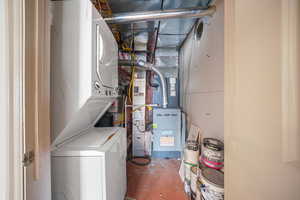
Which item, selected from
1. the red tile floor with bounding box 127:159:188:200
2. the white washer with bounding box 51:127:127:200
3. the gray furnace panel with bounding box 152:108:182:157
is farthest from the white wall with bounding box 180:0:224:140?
the white washer with bounding box 51:127:127:200

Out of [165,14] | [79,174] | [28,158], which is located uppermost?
[165,14]

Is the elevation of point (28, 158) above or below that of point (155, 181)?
above

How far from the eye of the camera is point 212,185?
91cm

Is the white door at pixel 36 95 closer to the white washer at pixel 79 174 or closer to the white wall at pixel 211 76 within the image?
the white washer at pixel 79 174

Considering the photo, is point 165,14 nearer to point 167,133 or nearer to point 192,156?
point 192,156

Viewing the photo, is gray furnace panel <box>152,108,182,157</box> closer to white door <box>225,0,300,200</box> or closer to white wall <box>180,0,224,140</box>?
white wall <box>180,0,224,140</box>

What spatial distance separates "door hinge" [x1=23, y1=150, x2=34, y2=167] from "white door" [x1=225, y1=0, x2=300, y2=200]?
3.09 feet

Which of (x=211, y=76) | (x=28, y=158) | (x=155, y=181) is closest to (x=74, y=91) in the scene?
(x=28, y=158)

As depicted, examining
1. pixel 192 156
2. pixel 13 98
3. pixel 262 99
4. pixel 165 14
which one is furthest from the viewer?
pixel 192 156

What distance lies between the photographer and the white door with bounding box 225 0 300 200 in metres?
0.30

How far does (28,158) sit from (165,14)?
1672 millimetres

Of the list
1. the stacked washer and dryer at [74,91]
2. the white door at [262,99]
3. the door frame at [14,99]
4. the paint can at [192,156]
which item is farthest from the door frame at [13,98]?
the paint can at [192,156]

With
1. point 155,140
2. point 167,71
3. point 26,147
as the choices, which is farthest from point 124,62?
point 26,147

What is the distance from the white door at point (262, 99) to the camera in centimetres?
30
